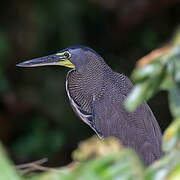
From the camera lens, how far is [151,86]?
4.25 feet

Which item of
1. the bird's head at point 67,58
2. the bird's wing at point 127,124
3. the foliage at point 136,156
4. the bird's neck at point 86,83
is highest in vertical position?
→ the foliage at point 136,156

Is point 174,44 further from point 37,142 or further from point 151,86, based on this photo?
point 37,142

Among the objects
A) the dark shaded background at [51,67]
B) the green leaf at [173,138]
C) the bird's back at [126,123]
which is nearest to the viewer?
the green leaf at [173,138]

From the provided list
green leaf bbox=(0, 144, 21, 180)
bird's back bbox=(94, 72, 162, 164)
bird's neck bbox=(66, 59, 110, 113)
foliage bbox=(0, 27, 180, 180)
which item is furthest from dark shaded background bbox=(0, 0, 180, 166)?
green leaf bbox=(0, 144, 21, 180)

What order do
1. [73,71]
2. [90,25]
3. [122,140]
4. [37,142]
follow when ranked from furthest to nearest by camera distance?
1. [90,25]
2. [37,142]
3. [73,71]
4. [122,140]

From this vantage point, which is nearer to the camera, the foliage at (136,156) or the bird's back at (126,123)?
the foliage at (136,156)

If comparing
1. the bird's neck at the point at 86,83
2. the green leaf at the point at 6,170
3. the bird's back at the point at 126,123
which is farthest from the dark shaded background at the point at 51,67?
the green leaf at the point at 6,170

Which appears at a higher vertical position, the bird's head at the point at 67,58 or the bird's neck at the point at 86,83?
the bird's head at the point at 67,58

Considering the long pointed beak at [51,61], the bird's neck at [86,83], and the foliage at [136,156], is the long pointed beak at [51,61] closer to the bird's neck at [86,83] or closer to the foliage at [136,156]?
the bird's neck at [86,83]

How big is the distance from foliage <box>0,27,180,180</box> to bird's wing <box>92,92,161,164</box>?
6.69 ft

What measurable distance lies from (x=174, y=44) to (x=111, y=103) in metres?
2.33

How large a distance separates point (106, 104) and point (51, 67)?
102 inches

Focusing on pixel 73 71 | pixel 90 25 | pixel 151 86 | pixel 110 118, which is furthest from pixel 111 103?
pixel 90 25

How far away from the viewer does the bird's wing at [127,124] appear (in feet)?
11.1
